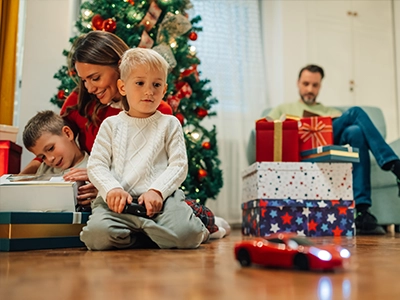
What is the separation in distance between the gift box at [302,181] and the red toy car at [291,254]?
1240 mm

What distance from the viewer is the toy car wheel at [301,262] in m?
0.66

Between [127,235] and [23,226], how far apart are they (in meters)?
0.27

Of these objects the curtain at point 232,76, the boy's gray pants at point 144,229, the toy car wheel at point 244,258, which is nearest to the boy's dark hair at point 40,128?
the boy's gray pants at point 144,229

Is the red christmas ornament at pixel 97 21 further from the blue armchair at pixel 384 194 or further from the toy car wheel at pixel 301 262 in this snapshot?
the toy car wheel at pixel 301 262

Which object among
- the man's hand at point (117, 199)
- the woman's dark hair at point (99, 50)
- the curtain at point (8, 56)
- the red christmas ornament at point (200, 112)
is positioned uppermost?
the curtain at point (8, 56)

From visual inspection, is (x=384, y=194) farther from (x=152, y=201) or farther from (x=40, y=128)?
(x=40, y=128)

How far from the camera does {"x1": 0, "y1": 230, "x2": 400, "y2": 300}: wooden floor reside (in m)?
0.52

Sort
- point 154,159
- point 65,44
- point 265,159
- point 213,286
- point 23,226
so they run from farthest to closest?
point 65,44 < point 265,159 < point 154,159 < point 23,226 < point 213,286

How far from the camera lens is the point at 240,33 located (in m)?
3.28

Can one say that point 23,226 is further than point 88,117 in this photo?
No

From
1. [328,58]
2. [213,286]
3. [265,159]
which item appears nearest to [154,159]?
[213,286]

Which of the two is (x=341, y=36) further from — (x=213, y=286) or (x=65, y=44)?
(x=213, y=286)

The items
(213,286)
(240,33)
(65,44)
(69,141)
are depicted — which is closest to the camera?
(213,286)

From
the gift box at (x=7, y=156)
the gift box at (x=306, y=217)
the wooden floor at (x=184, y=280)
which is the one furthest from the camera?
the gift box at (x=306, y=217)
